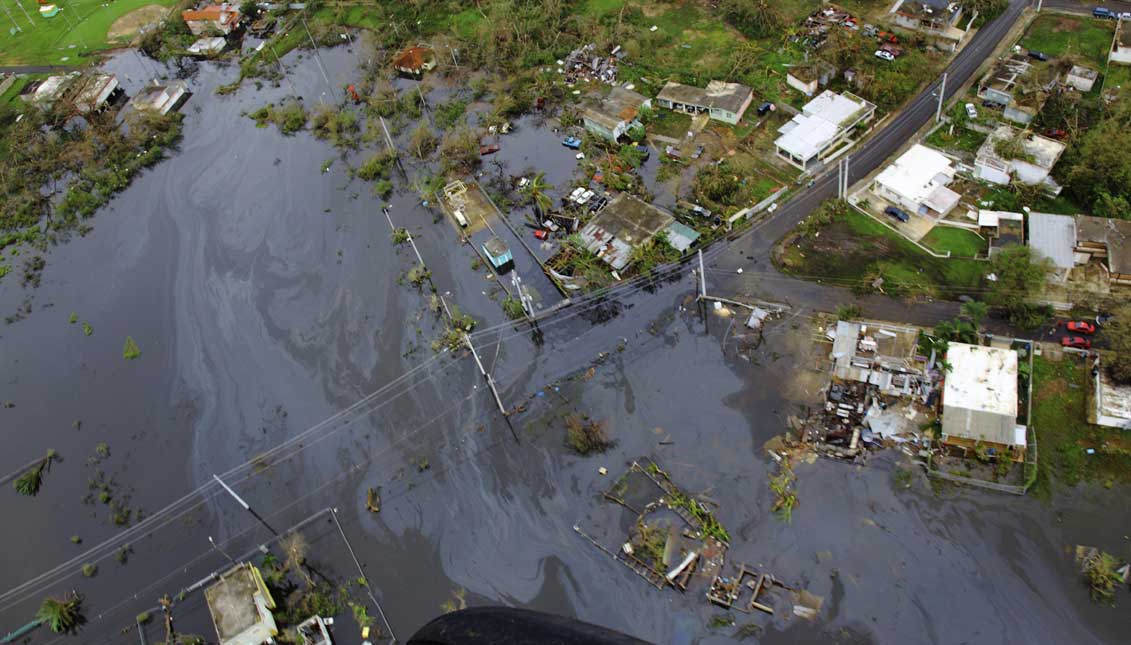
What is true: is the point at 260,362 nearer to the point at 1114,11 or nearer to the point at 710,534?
the point at 710,534

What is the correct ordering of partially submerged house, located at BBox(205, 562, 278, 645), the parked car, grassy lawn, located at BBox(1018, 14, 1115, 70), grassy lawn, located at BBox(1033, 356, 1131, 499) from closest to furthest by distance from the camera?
partially submerged house, located at BBox(205, 562, 278, 645)
grassy lawn, located at BBox(1033, 356, 1131, 499)
the parked car
grassy lawn, located at BBox(1018, 14, 1115, 70)

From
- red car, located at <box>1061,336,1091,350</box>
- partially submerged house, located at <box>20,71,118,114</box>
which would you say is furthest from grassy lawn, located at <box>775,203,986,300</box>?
partially submerged house, located at <box>20,71,118,114</box>

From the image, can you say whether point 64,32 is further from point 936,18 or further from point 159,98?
point 936,18

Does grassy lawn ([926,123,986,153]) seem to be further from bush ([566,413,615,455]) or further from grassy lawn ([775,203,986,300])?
bush ([566,413,615,455])

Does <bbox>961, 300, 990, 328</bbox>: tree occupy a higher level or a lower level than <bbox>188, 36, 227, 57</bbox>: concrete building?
higher

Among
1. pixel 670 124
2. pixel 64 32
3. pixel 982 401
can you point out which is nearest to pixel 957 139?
pixel 670 124

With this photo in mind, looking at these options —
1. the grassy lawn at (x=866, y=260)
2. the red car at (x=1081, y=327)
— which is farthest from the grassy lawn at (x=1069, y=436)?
the grassy lawn at (x=866, y=260)
